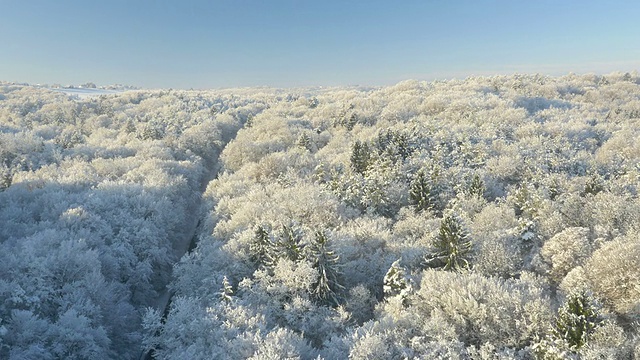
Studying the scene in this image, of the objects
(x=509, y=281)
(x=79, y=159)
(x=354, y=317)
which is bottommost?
(x=354, y=317)

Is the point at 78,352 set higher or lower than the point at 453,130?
lower

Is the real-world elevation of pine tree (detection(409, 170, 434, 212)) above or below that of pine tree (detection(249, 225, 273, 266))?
above

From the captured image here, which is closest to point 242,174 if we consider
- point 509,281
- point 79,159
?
point 79,159

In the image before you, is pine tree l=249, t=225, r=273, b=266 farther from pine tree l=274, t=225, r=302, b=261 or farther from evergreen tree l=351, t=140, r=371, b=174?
evergreen tree l=351, t=140, r=371, b=174

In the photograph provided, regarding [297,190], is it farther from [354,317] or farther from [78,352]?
[78,352]

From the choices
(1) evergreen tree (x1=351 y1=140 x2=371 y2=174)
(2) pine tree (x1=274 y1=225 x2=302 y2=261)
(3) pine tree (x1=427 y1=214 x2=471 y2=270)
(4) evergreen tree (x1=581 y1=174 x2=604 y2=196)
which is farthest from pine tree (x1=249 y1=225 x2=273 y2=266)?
(4) evergreen tree (x1=581 y1=174 x2=604 y2=196)

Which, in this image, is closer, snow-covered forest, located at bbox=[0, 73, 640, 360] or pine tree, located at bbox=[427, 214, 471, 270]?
snow-covered forest, located at bbox=[0, 73, 640, 360]
